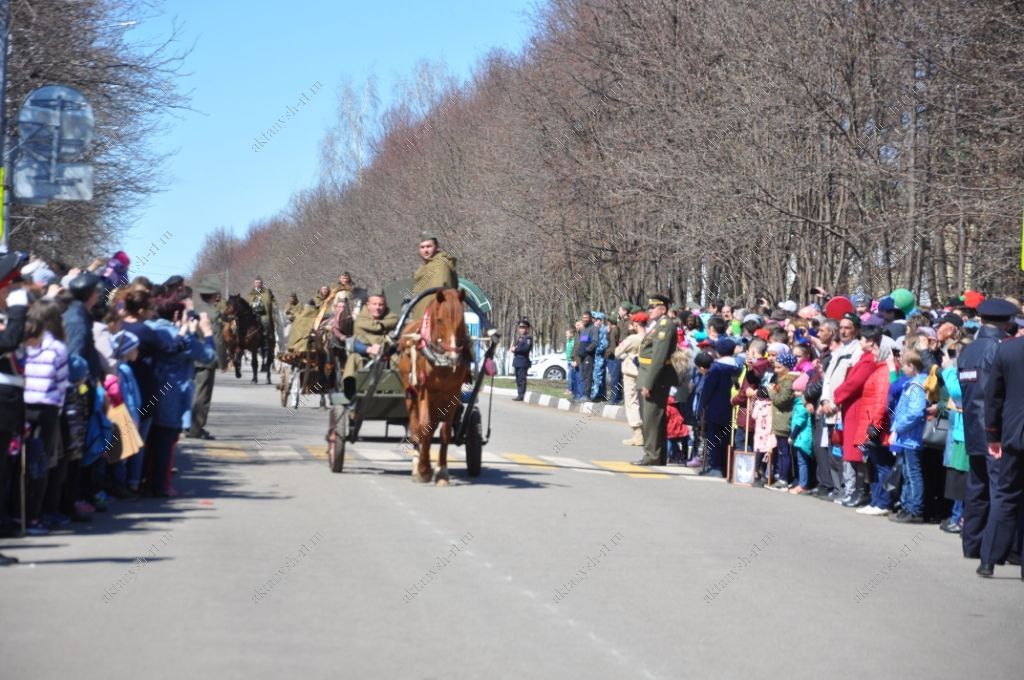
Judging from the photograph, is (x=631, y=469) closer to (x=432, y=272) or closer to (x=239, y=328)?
(x=432, y=272)

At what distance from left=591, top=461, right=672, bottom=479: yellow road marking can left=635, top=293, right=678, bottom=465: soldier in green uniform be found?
333 millimetres

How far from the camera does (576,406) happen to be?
118 ft

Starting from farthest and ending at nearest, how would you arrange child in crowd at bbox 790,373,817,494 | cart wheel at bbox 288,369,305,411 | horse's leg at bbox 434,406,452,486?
cart wheel at bbox 288,369,305,411 → child in crowd at bbox 790,373,817,494 → horse's leg at bbox 434,406,452,486

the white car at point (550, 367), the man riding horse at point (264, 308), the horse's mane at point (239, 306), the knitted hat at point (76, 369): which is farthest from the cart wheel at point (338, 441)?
the white car at point (550, 367)

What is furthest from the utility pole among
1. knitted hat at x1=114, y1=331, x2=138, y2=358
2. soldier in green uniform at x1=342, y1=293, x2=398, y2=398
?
soldier in green uniform at x1=342, y1=293, x2=398, y2=398

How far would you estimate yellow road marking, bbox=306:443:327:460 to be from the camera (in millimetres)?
19619

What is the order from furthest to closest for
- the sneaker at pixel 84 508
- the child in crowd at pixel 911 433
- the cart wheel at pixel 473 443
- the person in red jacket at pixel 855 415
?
the cart wheel at pixel 473 443 → the person in red jacket at pixel 855 415 → the child in crowd at pixel 911 433 → the sneaker at pixel 84 508

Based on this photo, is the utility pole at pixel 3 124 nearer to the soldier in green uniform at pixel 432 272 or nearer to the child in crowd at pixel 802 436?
the soldier in green uniform at pixel 432 272

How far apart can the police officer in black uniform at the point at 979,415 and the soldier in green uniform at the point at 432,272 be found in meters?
6.15

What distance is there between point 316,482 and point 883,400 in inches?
231

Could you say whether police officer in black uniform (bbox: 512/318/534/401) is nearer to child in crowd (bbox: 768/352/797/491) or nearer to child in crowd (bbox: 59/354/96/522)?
child in crowd (bbox: 768/352/797/491)

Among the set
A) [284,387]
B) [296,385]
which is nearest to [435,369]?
[296,385]

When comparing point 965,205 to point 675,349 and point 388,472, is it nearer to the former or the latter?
point 675,349

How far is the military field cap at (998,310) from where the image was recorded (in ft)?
40.1
